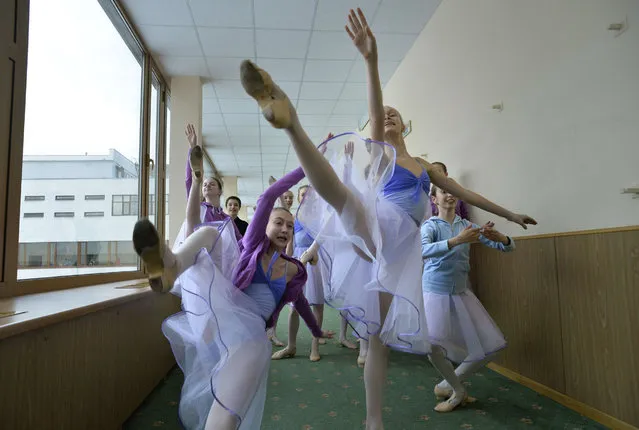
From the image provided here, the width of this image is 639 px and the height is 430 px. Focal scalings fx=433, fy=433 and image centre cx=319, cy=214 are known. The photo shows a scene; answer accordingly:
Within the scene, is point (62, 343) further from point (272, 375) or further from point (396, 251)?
point (272, 375)

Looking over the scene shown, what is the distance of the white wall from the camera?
1799mm

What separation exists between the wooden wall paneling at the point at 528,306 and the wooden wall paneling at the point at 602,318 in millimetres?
79

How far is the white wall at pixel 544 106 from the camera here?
1.80m

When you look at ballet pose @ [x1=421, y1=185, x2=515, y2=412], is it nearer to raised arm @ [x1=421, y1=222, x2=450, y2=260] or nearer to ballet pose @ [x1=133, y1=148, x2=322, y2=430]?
raised arm @ [x1=421, y1=222, x2=450, y2=260]

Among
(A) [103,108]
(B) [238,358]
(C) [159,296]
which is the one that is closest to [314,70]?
(A) [103,108]

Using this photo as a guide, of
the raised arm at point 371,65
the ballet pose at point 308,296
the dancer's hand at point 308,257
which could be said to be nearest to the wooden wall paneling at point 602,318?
the raised arm at point 371,65

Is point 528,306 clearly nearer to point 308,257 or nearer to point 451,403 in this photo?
point 451,403

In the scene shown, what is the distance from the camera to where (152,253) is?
114cm

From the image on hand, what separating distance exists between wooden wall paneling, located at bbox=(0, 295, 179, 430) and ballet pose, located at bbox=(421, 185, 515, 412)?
138 cm

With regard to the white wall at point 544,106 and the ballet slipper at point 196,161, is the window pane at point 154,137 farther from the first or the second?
the white wall at point 544,106

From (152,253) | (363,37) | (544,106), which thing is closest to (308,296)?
(544,106)

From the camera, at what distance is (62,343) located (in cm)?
137

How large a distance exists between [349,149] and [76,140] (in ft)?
6.77

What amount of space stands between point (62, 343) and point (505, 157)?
97.1 inches
